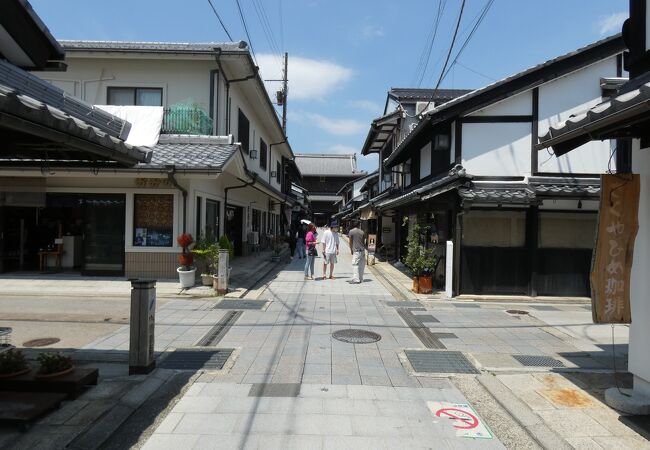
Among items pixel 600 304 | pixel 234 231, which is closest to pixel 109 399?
pixel 600 304

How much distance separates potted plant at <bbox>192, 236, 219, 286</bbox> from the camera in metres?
11.5

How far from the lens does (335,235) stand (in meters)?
14.8

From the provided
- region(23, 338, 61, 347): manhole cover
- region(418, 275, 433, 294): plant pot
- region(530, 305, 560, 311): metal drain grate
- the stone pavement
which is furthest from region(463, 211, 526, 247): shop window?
region(23, 338, 61, 347): manhole cover

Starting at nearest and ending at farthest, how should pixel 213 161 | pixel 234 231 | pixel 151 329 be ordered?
1. pixel 151 329
2. pixel 213 161
3. pixel 234 231

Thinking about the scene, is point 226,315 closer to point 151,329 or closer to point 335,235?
point 151,329

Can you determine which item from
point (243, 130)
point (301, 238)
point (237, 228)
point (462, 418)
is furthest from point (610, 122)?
point (301, 238)

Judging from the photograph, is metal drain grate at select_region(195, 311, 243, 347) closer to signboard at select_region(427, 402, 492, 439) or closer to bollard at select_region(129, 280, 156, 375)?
bollard at select_region(129, 280, 156, 375)

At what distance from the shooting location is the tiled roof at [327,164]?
60.4 m

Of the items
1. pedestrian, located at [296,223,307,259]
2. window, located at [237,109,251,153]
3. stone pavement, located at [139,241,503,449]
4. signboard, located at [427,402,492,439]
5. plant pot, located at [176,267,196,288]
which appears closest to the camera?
stone pavement, located at [139,241,503,449]

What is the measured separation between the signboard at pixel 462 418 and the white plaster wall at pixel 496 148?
834cm

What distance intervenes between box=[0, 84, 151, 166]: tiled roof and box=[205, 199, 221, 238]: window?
780 centimetres

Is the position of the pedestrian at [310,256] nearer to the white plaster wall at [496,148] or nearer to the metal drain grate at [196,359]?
the white plaster wall at [496,148]

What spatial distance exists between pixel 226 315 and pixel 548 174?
9188mm

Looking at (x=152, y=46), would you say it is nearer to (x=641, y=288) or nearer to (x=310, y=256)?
(x=310, y=256)
